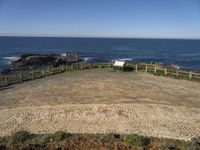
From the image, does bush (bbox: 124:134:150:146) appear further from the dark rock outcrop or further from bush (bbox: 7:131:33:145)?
the dark rock outcrop

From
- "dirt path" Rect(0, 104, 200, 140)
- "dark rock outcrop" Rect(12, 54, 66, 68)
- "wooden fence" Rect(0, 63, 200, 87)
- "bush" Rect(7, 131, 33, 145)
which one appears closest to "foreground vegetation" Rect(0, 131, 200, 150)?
"bush" Rect(7, 131, 33, 145)

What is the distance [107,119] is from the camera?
16109mm

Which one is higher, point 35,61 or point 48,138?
point 48,138

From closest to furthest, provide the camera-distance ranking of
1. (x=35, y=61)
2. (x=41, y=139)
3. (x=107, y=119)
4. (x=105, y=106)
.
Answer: (x=41, y=139) < (x=107, y=119) < (x=105, y=106) < (x=35, y=61)

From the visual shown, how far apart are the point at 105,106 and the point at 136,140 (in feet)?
22.3

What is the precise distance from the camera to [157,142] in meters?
12.4

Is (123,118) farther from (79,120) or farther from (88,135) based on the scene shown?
(88,135)

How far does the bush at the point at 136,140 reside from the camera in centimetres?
1199

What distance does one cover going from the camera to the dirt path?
47.1 feet

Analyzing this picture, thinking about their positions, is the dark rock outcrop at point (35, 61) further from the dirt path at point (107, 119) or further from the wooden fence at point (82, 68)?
the dirt path at point (107, 119)

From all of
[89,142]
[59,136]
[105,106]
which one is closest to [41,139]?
[59,136]

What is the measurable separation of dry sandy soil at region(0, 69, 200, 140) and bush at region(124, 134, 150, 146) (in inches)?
51.5

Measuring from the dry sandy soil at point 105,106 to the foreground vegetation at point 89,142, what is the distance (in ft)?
3.77

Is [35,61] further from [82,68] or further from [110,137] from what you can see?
[110,137]
